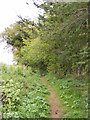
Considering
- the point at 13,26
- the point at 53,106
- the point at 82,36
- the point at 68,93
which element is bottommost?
the point at 53,106

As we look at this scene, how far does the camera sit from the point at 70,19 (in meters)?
3.82

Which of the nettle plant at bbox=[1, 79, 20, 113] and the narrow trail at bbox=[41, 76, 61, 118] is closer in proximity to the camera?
the nettle plant at bbox=[1, 79, 20, 113]

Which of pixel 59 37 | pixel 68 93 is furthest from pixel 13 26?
pixel 59 37

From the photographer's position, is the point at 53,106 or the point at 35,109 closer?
the point at 35,109

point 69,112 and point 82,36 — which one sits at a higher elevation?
point 82,36

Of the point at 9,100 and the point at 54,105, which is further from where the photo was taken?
the point at 54,105

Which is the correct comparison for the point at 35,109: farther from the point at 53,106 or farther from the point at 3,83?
the point at 3,83

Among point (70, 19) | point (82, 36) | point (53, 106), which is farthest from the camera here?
point (53, 106)

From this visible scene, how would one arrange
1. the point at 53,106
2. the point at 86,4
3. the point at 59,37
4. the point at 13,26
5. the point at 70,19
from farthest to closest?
the point at 13,26 < the point at 53,106 < the point at 59,37 < the point at 70,19 < the point at 86,4

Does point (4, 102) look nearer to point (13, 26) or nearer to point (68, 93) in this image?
point (68, 93)

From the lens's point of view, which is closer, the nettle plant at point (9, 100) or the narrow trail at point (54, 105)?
the nettle plant at point (9, 100)

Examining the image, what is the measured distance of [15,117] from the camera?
3.72 m

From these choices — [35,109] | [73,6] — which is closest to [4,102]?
[35,109]

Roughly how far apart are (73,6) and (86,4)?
30 cm
